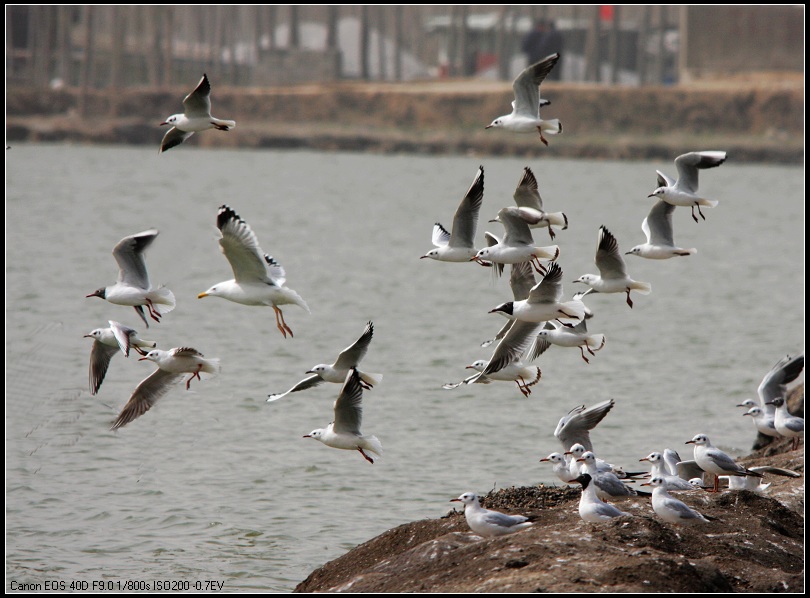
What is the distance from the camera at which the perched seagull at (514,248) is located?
10430mm

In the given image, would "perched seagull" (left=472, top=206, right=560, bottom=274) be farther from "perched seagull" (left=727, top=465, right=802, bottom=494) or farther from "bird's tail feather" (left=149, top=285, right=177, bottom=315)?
"perched seagull" (left=727, top=465, right=802, bottom=494)

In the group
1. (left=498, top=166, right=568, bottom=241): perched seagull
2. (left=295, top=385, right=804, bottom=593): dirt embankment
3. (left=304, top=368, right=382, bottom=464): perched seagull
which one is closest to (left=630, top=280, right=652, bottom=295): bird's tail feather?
(left=498, top=166, right=568, bottom=241): perched seagull

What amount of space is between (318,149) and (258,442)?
53503 millimetres

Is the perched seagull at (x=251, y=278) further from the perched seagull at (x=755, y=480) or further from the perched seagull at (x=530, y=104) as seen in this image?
the perched seagull at (x=755, y=480)

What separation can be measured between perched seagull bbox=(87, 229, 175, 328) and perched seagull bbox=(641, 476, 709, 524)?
4231 mm

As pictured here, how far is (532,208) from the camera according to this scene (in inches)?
422

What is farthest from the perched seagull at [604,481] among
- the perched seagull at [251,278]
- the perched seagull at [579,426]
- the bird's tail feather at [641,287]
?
the perched seagull at [251,278]

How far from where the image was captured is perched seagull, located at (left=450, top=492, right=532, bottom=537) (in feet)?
28.9

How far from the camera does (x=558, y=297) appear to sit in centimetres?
1020

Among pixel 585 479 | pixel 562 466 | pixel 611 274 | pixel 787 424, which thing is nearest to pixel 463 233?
pixel 611 274

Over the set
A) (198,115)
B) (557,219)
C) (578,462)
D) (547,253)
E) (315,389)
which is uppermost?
(198,115)

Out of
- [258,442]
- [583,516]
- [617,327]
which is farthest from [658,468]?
[617,327]

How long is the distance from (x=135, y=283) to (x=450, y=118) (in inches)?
2089

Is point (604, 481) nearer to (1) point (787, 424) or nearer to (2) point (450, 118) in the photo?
(1) point (787, 424)
